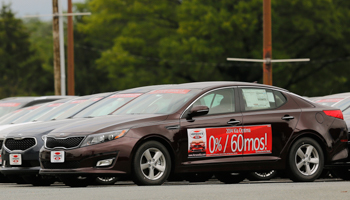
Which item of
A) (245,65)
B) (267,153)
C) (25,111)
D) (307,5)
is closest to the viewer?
(267,153)

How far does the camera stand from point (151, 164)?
396 inches

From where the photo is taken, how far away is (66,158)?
995 cm

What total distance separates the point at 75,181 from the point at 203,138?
6.40ft

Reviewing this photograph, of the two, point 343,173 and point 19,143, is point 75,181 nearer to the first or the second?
point 19,143

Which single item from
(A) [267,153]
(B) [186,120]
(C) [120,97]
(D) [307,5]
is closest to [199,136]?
(B) [186,120]

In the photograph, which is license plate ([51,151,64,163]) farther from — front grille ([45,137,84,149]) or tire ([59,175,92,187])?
tire ([59,175,92,187])

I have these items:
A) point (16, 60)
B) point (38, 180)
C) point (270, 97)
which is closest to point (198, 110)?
point (270, 97)

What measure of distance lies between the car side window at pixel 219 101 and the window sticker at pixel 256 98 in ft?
0.84

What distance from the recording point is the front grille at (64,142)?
9961 millimetres

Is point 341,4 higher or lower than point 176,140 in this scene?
higher

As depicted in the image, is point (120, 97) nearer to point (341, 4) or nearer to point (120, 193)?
point (120, 193)

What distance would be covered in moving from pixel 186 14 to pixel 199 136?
3880 centimetres

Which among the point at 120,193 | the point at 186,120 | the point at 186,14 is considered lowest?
the point at 120,193

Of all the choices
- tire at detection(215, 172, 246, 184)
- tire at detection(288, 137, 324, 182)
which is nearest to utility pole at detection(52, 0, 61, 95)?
tire at detection(215, 172, 246, 184)
